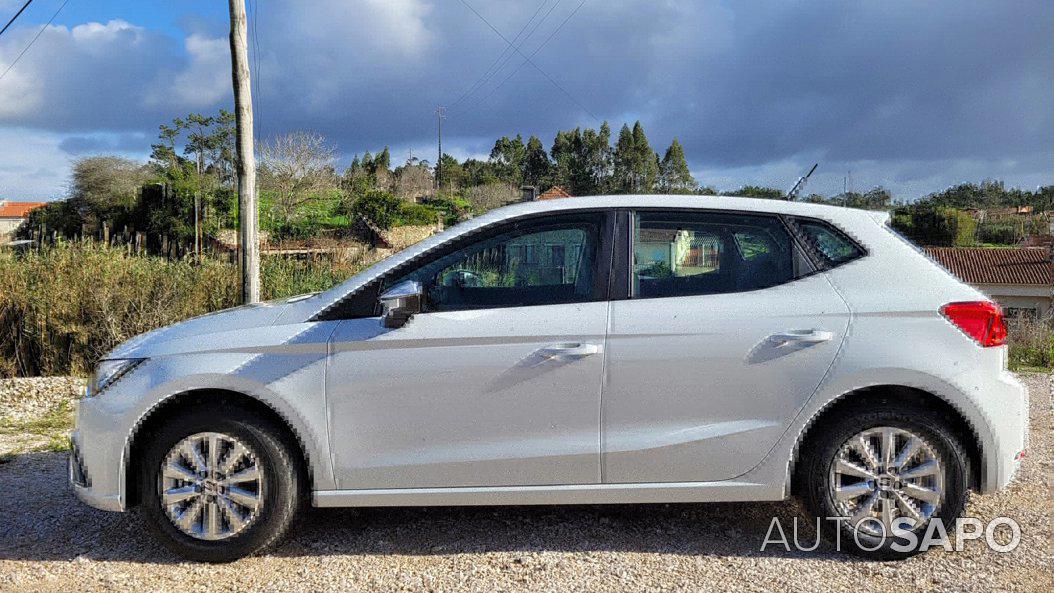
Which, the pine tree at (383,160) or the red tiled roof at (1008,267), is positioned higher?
the pine tree at (383,160)

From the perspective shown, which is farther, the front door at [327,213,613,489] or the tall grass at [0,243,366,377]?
the tall grass at [0,243,366,377]

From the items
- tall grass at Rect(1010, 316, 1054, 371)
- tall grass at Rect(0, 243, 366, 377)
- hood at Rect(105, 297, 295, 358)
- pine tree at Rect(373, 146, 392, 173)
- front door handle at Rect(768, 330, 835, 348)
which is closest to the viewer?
front door handle at Rect(768, 330, 835, 348)

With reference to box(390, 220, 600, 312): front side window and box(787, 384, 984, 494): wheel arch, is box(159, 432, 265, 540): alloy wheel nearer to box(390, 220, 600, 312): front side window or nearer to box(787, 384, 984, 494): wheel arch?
box(390, 220, 600, 312): front side window

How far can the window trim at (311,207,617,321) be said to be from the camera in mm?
3803

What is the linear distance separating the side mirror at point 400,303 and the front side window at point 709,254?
1047 mm

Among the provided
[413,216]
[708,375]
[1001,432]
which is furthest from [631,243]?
[413,216]

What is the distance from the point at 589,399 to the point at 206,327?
1958mm

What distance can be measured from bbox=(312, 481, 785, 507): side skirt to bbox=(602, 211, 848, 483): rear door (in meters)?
0.05

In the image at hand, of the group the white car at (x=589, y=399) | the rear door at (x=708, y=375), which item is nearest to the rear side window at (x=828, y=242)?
the white car at (x=589, y=399)

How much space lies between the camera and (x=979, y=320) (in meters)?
3.66

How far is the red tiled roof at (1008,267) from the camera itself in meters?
59.7

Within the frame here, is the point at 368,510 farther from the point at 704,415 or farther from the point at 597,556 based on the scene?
the point at 704,415

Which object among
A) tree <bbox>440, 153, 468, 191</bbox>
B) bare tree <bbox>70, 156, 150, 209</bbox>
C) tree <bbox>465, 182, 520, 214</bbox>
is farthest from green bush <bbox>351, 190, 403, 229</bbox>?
tree <bbox>440, 153, 468, 191</bbox>

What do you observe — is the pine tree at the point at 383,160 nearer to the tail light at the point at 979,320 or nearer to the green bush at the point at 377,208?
the green bush at the point at 377,208
